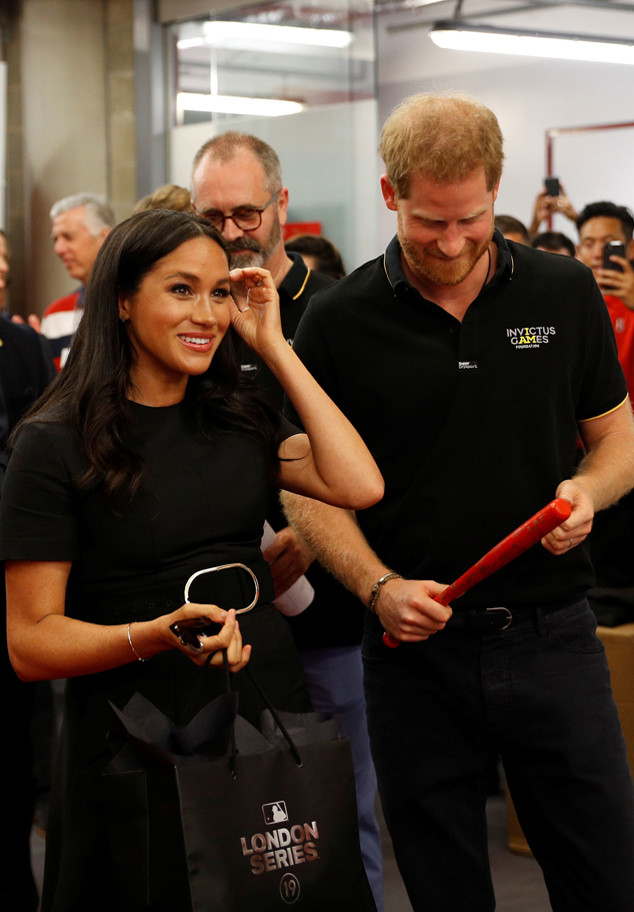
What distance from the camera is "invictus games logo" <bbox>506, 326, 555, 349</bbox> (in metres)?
1.91

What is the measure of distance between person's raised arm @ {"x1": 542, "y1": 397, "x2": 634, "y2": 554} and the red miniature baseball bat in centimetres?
9

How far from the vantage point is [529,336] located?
6.29ft

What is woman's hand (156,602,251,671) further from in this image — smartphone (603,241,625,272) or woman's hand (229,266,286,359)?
smartphone (603,241,625,272)

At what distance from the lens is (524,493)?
1.88 metres

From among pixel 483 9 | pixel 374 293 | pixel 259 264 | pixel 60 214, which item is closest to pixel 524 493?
pixel 374 293

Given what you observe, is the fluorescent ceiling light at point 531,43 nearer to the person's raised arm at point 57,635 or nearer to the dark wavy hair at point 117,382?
the dark wavy hair at point 117,382

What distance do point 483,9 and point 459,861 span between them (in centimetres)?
562

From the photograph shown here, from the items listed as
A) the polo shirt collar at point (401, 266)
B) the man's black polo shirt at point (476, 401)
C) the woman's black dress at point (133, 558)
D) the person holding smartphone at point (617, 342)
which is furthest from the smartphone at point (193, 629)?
the person holding smartphone at point (617, 342)

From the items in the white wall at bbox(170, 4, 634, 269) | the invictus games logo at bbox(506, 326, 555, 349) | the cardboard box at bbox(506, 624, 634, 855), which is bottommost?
the cardboard box at bbox(506, 624, 634, 855)

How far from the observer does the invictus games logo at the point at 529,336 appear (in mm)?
1913

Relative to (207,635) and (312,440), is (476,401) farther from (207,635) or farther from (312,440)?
(207,635)

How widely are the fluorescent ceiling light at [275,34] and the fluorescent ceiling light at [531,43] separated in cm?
53

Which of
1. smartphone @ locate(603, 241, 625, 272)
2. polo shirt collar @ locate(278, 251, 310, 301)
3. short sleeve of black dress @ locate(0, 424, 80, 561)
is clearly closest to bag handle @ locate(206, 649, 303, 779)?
short sleeve of black dress @ locate(0, 424, 80, 561)

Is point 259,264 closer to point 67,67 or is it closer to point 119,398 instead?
point 119,398
